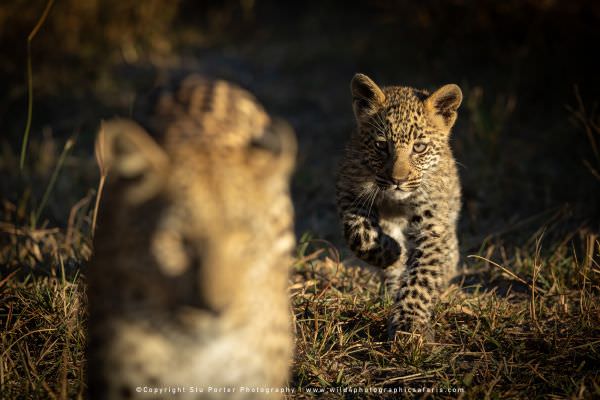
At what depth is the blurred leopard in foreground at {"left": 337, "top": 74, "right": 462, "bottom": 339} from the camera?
391cm

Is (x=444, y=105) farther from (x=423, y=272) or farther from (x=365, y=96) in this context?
(x=423, y=272)

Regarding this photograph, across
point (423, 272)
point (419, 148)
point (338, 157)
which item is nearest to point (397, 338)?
point (423, 272)

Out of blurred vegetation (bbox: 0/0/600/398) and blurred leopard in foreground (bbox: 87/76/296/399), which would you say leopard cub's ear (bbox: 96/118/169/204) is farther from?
blurred vegetation (bbox: 0/0/600/398)

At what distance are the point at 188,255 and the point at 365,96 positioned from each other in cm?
267

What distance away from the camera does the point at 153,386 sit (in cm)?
214

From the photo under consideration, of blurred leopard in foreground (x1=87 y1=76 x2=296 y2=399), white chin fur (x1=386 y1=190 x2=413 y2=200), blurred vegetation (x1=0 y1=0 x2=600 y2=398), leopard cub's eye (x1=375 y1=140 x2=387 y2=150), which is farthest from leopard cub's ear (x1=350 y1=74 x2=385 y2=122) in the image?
blurred leopard in foreground (x1=87 y1=76 x2=296 y2=399)

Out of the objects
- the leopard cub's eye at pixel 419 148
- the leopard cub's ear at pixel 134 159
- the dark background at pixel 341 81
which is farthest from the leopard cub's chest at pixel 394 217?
the leopard cub's ear at pixel 134 159

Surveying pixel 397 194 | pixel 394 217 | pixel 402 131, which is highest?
pixel 402 131

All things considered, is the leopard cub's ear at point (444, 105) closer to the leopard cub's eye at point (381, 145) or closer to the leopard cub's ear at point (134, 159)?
the leopard cub's eye at point (381, 145)

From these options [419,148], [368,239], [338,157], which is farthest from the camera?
[338,157]

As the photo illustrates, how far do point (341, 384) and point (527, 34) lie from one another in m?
5.73

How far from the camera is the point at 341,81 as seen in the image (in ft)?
28.6

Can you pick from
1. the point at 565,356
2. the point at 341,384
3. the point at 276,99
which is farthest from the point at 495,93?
the point at 341,384

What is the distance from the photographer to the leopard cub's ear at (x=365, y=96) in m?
4.21
